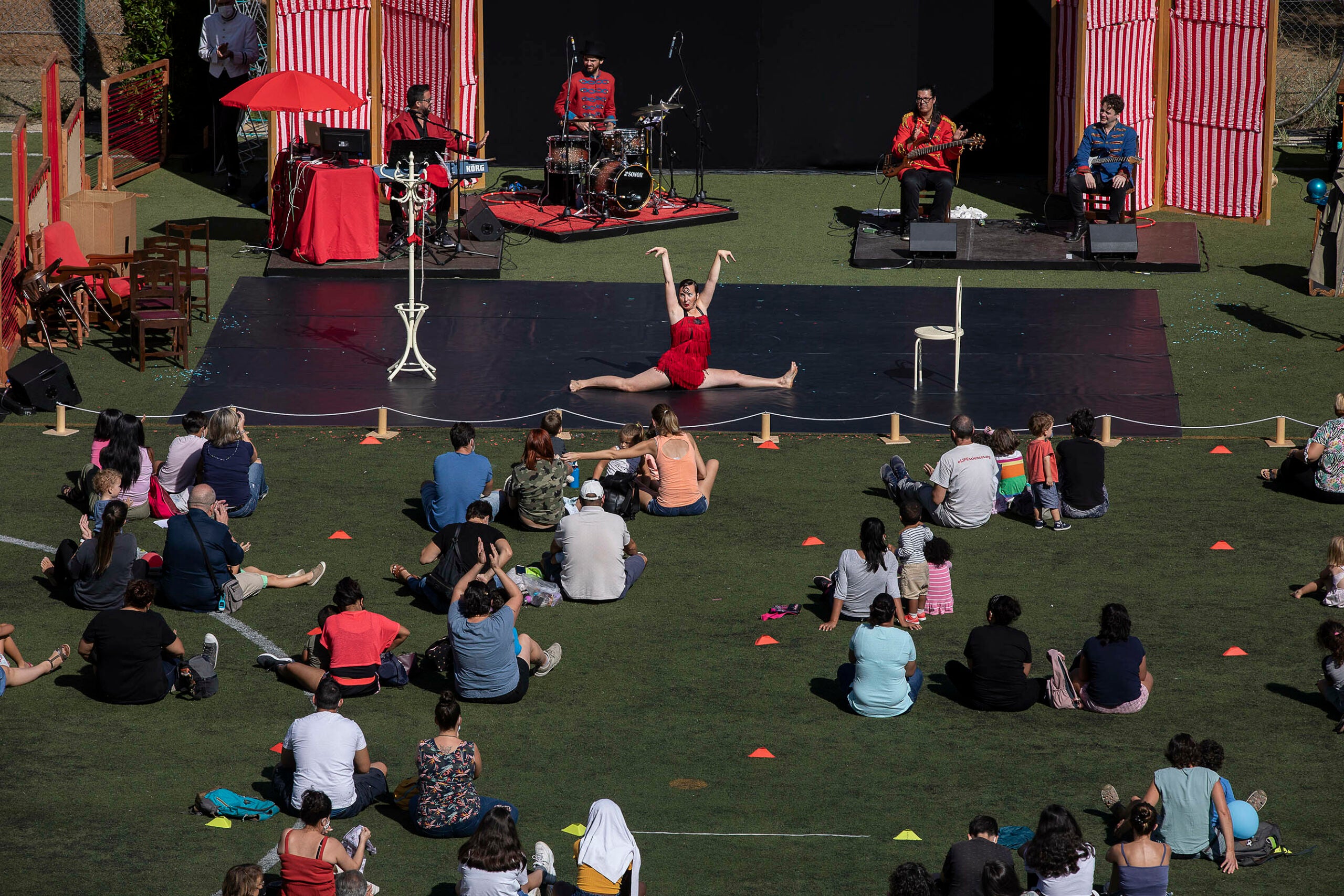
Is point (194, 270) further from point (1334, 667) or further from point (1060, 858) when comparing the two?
point (1060, 858)

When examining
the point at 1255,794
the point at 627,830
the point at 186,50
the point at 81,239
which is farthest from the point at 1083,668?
the point at 186,50

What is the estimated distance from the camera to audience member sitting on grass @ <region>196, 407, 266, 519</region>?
13086mm

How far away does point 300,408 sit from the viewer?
52.4 ft

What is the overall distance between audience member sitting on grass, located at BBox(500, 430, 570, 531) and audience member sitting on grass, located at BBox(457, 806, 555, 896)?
5.31m

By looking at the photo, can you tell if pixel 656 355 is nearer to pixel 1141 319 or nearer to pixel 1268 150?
pixel 1141 319

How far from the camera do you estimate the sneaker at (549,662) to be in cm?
1059

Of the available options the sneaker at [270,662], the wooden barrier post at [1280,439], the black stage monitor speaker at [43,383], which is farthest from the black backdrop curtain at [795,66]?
the sneaker at [270,662]

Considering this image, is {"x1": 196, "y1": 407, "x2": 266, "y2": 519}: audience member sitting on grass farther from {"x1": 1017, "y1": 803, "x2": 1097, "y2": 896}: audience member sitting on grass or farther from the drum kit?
the drum kit

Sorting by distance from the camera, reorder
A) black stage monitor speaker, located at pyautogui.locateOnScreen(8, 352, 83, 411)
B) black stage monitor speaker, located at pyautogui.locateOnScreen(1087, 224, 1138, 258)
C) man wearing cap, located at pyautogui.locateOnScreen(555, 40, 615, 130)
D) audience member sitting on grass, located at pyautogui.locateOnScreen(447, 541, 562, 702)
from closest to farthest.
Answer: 1. audience member sitting on grass, located at pyautogui.locateOnScreen(447, 541, 562, 702)
2. black stage monitor speaker, located at pyautogui.locateOnScreen(8, 352, 83, 411)
3. black stage monitor speaker, located at pyautogui.locateOnScreen(1087, 224, 1138, 258)
4. man wearing cap, located at pyautogui.locateOnScreen(555, 40, 615, 130)

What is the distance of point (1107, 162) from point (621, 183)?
20.2 ft

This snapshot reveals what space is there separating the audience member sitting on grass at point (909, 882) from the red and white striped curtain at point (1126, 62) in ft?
54.3

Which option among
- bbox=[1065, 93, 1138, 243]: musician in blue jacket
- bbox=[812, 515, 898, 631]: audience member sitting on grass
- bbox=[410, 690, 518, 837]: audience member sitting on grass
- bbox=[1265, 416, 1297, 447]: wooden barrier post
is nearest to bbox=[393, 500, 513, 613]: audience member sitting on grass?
bbox=[812, 515, 898, 631]: audience member sitting on grass

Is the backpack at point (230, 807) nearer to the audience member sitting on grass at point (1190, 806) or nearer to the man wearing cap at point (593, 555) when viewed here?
the man wearing cap at point (593, 555)

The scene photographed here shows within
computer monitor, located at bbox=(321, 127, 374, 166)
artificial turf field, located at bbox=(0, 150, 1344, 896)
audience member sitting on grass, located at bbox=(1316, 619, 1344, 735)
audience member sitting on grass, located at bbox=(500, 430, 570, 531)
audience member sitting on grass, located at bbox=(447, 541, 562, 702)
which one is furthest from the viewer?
computer monitor, located at bbox=(321, 127, 374, 166)
